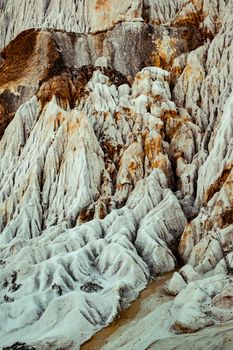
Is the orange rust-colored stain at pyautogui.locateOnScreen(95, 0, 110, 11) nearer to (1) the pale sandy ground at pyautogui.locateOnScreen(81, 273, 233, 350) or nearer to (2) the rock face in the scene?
(2) the rock face

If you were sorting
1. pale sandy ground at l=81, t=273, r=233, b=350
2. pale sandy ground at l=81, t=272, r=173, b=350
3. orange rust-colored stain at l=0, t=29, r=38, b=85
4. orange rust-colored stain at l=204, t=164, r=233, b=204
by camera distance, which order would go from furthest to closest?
orange rust-colored stain at l=0, t=29, r=38, b=85
orange rust-colored stain at l=204, t=164, r=233, b=204
pale sandy ground at l=81, t=272, r=173, b=350
pale sandy ground at l=81, t=273, r=233, b=350

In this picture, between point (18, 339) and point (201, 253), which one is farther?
point (201, 253)

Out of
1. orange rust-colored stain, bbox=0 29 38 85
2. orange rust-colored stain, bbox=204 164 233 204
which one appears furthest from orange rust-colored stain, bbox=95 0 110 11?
orange rust-colored stain, bbox=204 164 233 204

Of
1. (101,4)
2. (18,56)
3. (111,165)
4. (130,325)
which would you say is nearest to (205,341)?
(130,325)

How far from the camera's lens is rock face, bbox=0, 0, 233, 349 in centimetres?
2361

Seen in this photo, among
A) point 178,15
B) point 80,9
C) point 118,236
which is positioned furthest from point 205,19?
point 118,236

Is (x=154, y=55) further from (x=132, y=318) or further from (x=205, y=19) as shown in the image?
(x=132, y=318)

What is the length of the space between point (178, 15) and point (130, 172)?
25.0 meters

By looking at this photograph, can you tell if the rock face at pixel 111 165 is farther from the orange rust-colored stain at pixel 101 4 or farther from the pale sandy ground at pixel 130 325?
the pale sandy ground at pixel 130 325

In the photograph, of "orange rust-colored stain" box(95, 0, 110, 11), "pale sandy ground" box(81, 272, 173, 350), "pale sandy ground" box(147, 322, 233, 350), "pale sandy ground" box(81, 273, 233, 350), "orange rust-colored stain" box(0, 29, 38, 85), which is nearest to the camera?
"pale sandy ground" box(147, 322, 233, 350)

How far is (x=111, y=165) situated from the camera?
39.8 m

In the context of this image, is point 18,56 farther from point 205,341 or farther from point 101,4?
point 205,341

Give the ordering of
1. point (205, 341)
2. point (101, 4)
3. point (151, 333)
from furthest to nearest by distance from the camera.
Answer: point (101, 4) < point (151, 333) < point (205, 341)

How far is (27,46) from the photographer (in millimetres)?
54000
